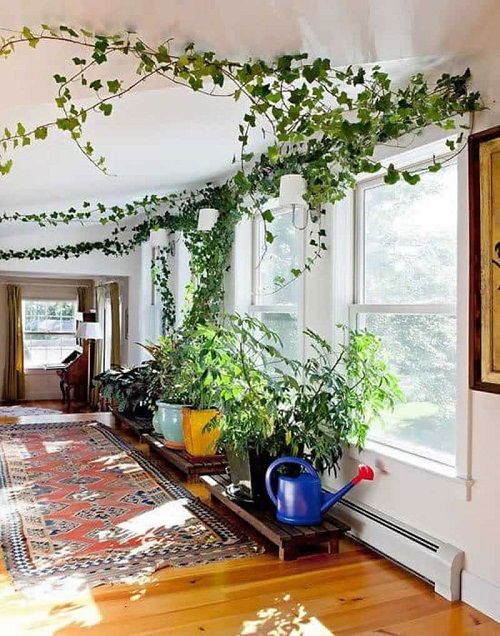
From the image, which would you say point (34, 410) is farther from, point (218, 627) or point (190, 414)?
point (218, 627)

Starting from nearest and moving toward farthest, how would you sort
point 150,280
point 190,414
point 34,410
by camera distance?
point 190,414, point 150,280, point 34,410

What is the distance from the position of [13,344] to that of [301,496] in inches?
356

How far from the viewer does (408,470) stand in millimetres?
2945

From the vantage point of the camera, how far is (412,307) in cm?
311

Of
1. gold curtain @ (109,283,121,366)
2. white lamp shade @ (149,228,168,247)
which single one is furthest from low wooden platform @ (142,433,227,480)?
gold curtain @ (109,283,121,366)

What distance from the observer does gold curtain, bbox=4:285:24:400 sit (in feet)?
35.6

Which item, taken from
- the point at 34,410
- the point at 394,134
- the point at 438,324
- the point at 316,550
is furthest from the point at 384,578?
the point at 34,410

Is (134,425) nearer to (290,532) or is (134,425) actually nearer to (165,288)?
(165,288)

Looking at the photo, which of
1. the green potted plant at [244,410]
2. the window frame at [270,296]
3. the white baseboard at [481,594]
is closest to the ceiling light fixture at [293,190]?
the window frame at [270,296]

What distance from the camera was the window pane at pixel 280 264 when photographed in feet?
14.4

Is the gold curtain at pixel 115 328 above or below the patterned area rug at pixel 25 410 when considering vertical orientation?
above

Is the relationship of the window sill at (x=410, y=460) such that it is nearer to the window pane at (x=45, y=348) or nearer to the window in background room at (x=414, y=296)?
the window in background room at (x=414, y=296)

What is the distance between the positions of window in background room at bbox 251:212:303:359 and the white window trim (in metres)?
0.43

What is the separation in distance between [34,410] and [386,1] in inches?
355
